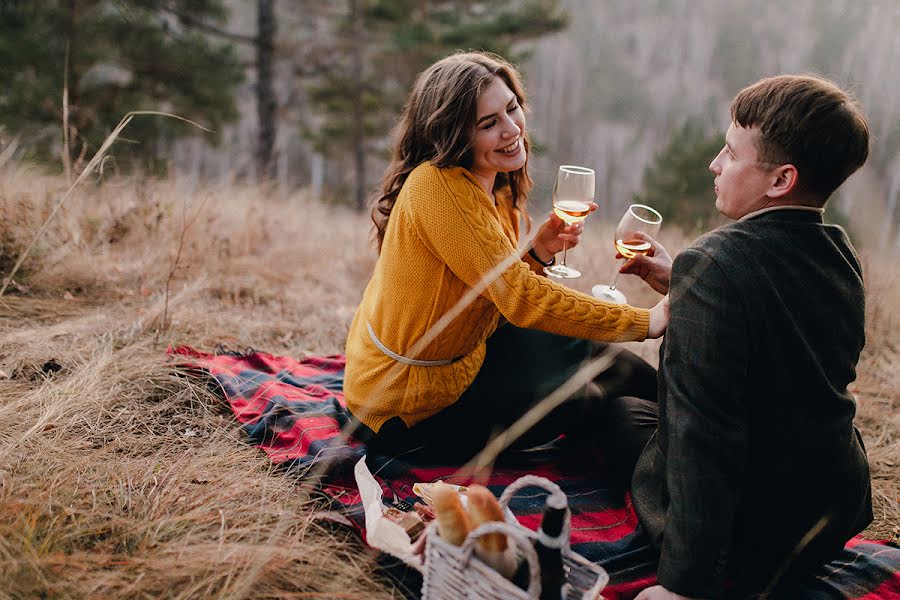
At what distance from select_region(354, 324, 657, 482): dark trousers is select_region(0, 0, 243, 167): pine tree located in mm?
6729

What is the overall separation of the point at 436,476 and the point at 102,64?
9508 mm

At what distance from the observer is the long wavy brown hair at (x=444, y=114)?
2102mm

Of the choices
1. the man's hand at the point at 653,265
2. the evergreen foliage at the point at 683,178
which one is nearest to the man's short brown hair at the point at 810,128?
the man's hand at the point at 653,265

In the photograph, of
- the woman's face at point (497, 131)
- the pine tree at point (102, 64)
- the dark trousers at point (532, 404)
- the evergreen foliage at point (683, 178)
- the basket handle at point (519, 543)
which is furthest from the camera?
the evergreen foliage at point (683, 178)

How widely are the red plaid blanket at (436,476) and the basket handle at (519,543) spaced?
0.64m

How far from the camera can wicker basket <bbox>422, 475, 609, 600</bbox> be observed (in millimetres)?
1284

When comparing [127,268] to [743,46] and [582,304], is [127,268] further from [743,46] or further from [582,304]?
[743,46]

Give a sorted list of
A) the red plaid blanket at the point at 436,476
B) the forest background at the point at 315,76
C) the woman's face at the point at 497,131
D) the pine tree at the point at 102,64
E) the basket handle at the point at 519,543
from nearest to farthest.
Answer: the basket handle at the point at 519,543
the red plaid blanket at the point at 436,476
the woman's face at the point at 497,131
the forest background at the point at 315,76
the pine tree at the point at 102,64

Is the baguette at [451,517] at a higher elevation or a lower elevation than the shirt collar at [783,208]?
lower

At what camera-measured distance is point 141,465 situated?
6.95 ft

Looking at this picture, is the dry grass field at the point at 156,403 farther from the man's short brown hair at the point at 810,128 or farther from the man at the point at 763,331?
the man's short brown hair at the point at 810,128

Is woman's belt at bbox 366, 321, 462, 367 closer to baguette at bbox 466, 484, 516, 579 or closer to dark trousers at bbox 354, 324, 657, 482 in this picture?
dark trousers at bbox 354, 324, 657, 482

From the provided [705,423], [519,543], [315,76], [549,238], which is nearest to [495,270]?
[549,238]

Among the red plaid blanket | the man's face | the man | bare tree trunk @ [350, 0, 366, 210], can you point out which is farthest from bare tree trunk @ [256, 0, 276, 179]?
the man
